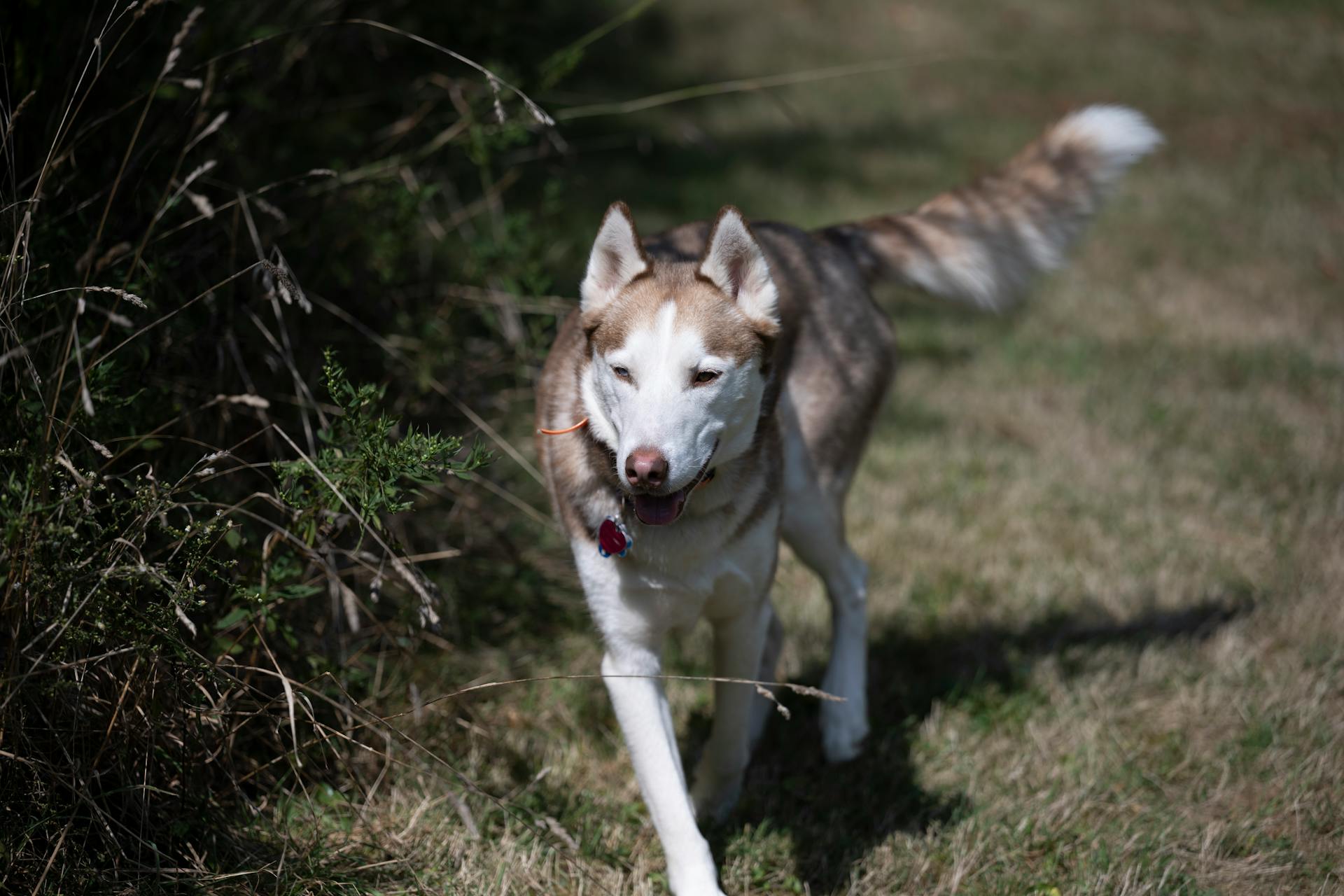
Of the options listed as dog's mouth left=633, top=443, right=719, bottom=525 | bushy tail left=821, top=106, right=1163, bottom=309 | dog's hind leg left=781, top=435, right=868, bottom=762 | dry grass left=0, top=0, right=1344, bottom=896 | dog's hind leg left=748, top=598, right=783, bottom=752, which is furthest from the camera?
bushy tail left=821, top=106, right=1163, bottom=309

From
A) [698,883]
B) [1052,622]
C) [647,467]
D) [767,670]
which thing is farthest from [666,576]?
[1052,622]

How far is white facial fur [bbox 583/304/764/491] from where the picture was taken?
2678 mm

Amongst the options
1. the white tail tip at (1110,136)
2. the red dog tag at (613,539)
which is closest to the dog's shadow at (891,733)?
the red dog tag at (613,539)

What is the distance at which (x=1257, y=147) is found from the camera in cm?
1150

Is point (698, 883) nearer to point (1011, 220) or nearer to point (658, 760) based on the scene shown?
point (658, 760)

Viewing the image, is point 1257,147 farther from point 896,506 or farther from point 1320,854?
point 1320,854

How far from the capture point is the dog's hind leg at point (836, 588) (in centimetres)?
382

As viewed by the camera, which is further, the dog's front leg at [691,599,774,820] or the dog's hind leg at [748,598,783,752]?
the dog's hind leg at [748,598,783,752]

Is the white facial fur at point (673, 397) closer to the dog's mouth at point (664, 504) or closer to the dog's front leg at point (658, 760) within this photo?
the dog's mouth at point (664, 504)

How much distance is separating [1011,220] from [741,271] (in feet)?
5.98

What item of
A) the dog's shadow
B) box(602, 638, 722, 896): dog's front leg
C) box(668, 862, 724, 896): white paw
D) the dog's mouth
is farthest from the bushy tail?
box(668, 862, 724, 896): white paw

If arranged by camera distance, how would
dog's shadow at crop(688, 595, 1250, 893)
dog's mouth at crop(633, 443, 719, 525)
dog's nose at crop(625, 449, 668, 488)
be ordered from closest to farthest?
dog's nose at crop(625, 449, 668, 488), dog's mouth at crop(633, 443, 719, 525), dog's shadow at crop(688, 595, 1250, 893)

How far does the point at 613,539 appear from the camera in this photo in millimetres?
2945

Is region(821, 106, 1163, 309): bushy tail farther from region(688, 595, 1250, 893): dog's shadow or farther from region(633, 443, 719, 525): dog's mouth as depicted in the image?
region(633, 443, 719, 525): dog's mouth
